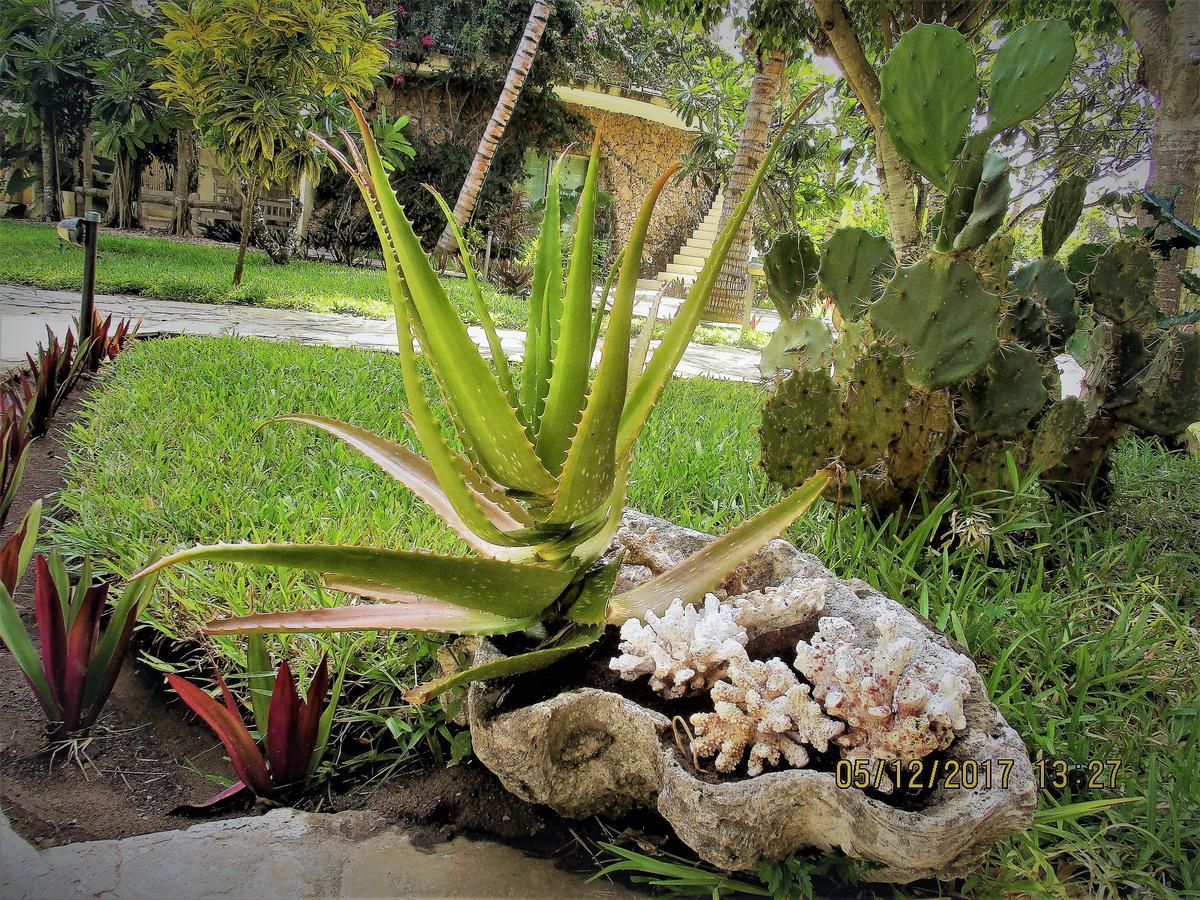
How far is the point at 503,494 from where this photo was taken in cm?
100

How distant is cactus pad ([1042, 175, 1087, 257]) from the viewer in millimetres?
2111

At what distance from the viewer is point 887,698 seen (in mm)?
920

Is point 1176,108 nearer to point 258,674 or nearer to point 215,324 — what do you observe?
point 258,674

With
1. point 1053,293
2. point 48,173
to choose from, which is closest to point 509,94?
point 48,173

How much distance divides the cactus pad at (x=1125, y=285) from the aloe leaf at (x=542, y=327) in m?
1.76

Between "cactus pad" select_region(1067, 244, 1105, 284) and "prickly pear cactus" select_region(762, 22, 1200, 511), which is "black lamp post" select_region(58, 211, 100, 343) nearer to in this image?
"prickly pear cactus" select_region(762, 22, 1200, 511)

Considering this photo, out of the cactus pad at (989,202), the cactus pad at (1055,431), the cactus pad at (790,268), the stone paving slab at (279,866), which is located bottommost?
the stone paving slab at (279,866)

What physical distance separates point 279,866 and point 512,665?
0.36 m

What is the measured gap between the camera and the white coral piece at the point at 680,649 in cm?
100

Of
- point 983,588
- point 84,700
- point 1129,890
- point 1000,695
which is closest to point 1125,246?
point 983,588

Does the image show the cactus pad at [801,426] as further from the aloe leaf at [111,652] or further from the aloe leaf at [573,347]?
the aloe leaf at [111,652]

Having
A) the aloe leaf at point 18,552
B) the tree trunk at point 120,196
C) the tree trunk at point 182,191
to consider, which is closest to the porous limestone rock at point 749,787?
the aloe leaf at point 18,552

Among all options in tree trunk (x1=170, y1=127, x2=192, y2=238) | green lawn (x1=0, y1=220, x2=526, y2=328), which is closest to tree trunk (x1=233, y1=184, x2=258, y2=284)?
green lawn (x1=0, y1=220, x2=526, y2=328)

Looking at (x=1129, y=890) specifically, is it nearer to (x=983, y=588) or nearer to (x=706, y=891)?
(x=706, y=891)
